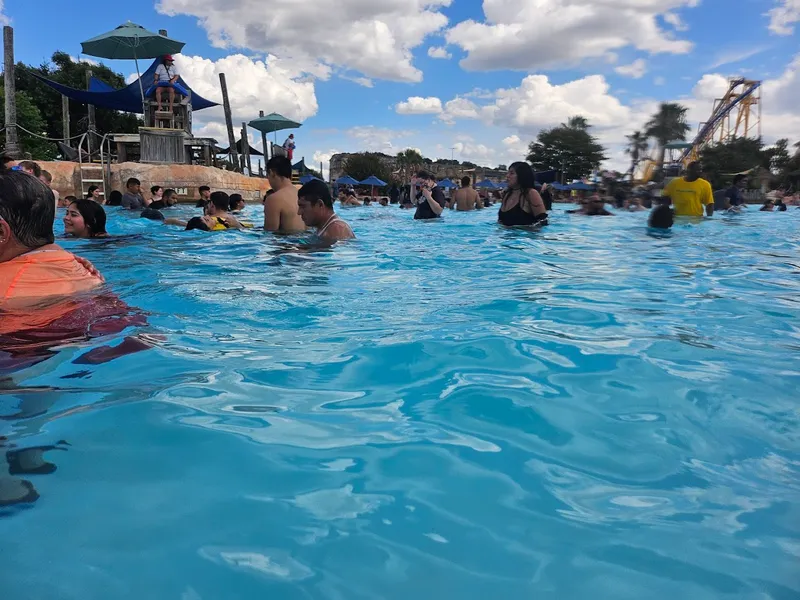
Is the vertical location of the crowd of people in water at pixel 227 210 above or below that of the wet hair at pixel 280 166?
below

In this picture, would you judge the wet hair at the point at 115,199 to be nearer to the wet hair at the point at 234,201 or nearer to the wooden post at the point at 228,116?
the wet hair at the point at 234,201

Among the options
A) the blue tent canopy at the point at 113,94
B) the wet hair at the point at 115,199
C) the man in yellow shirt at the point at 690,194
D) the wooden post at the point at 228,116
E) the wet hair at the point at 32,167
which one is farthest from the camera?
the wooden post at the point at 228,116

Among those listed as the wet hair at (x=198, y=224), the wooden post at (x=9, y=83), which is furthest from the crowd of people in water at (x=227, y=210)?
the wooden post at (x=9, y=83)

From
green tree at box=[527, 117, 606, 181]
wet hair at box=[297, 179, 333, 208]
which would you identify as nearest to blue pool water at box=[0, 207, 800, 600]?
wet hair at box=[297, 179, 333, 208]

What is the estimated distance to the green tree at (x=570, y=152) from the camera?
176ft

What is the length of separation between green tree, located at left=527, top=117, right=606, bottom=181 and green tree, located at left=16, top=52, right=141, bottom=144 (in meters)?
35.2

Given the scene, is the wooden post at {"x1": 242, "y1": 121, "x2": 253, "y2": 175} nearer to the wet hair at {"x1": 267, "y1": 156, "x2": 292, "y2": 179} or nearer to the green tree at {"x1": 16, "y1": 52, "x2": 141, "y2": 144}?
the green tree at {"x1": 16, "y1": 52, "x2": 141, "y2": 144}

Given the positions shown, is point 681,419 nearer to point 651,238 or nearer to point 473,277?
point 473,277

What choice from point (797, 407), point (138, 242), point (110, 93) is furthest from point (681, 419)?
point (110, 93)

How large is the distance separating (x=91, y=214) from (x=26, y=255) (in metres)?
3.01

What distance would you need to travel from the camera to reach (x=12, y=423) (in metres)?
1.82

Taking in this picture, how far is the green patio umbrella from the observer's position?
55.3 feet

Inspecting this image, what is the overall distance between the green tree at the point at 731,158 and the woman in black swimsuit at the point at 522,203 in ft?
113

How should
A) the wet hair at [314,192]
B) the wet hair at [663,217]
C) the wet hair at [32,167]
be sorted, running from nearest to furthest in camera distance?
the wet hair at [314,192] → the wet hair at [32,167] → the wet hair at [663,217]
